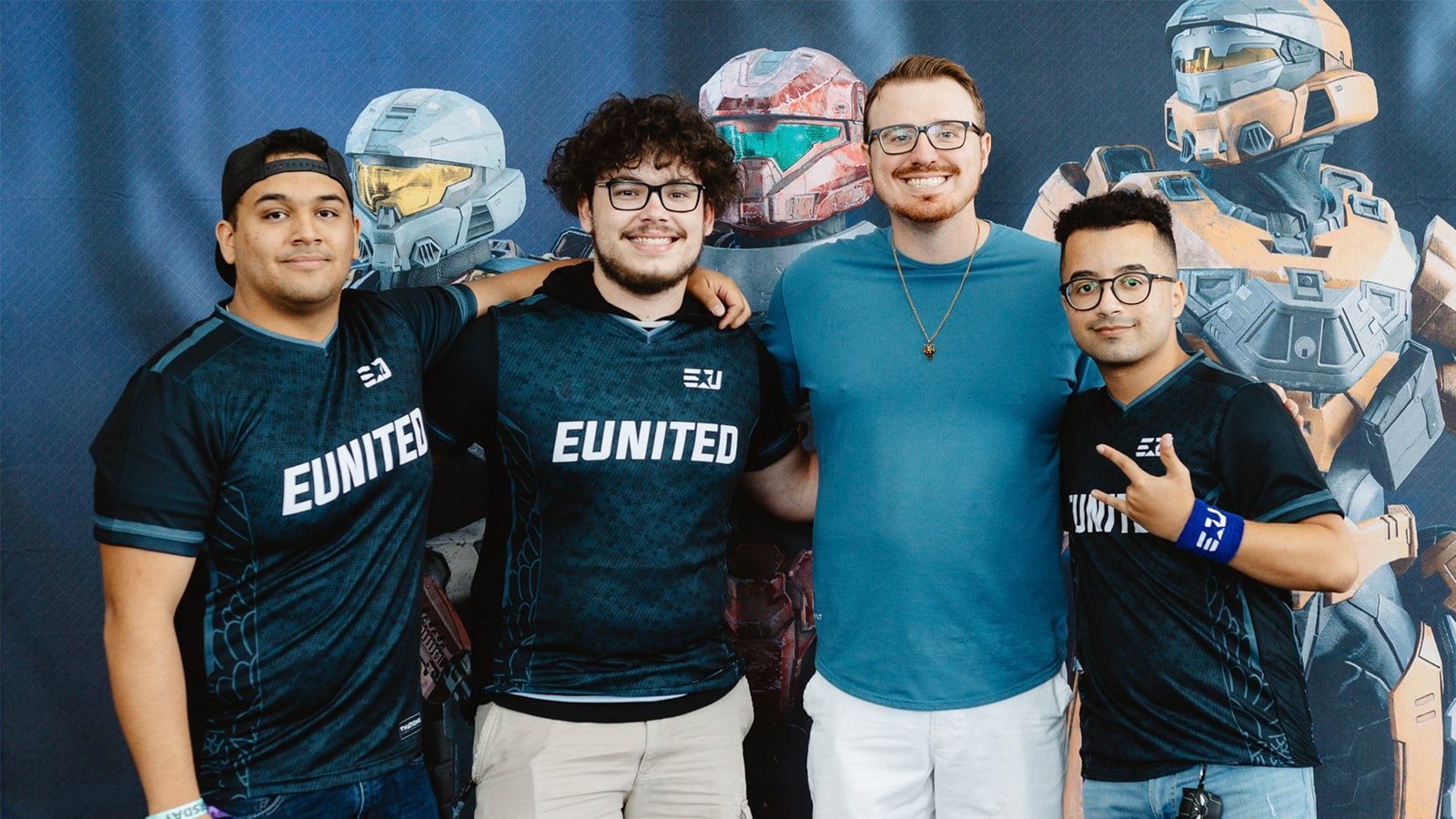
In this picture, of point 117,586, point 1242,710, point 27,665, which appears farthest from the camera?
point 27,665

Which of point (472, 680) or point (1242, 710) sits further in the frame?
point (472, 680)

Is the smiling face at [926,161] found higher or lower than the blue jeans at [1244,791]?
higher

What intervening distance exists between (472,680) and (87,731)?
1194 mm

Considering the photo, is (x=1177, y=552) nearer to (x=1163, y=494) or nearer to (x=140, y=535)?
(x=1163, y=494)

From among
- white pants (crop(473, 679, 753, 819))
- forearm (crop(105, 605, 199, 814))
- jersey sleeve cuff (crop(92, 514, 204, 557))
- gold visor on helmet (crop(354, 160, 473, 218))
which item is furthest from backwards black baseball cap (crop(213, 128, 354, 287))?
white pants (crop(473, 679, 753, 819))

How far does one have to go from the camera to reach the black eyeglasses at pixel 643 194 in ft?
6.85

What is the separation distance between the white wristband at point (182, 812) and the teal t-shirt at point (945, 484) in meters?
1.14

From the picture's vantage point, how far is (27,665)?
8.46 ft

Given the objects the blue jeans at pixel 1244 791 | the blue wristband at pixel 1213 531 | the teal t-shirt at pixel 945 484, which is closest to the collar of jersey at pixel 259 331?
the teal t-shirt at pixel 945 484

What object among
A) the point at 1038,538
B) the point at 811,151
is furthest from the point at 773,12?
the point at 1038,538

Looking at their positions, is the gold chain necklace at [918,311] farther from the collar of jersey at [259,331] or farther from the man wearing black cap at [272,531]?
the collar of jersey at [259,331]

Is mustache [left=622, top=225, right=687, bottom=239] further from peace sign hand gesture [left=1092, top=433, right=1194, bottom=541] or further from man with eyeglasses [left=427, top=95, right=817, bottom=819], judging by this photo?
peace sign hand gesture [left=1092, top=433, right=1194, bottom=541]

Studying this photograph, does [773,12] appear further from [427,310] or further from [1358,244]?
[1358,244]

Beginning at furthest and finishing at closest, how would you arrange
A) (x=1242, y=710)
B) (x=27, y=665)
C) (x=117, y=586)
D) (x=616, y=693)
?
(x=27, y=665), (x=616, y=693), (x=1242, y=710), (x=117, y=586)
